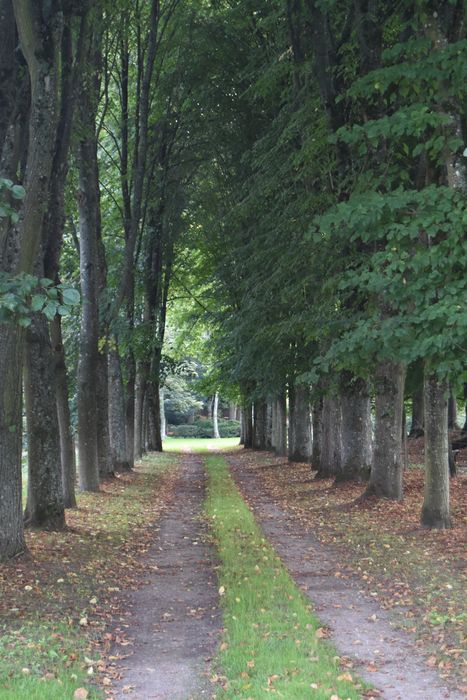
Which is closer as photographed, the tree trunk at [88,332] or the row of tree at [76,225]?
the row of tree at [76,225]

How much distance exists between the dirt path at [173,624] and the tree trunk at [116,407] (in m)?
9.79

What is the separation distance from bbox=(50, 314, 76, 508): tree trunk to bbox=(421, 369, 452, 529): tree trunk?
650 cm

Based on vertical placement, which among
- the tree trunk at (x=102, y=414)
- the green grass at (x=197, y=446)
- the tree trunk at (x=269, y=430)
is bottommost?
the green grass at (x=197, y=446)

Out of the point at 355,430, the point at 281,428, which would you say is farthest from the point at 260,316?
the point at 281,428

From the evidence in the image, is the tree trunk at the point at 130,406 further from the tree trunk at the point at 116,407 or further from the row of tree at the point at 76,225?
the tree trunk at the point at 116,407

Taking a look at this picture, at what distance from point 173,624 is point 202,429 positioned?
70.1 meters

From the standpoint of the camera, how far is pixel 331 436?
20.2 meters

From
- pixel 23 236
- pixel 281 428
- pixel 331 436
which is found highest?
pixel 23 236

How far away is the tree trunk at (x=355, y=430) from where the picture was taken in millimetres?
17453

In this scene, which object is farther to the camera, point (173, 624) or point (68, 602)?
point (68, 602)

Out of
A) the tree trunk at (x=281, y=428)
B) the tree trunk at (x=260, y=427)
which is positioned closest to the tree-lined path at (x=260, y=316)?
the tree trunk at (x=281, y=428)

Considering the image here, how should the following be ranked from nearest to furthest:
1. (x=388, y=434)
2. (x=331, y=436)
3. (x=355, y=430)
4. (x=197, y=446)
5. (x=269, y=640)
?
(x=269, y=640) < (x=388, y=434) < (x=355, y=430) < (x=331, y=436) < (x=197, y=446)

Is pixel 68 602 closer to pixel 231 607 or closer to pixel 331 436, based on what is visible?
pixel 231 607

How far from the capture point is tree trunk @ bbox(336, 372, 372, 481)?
57.3ft
